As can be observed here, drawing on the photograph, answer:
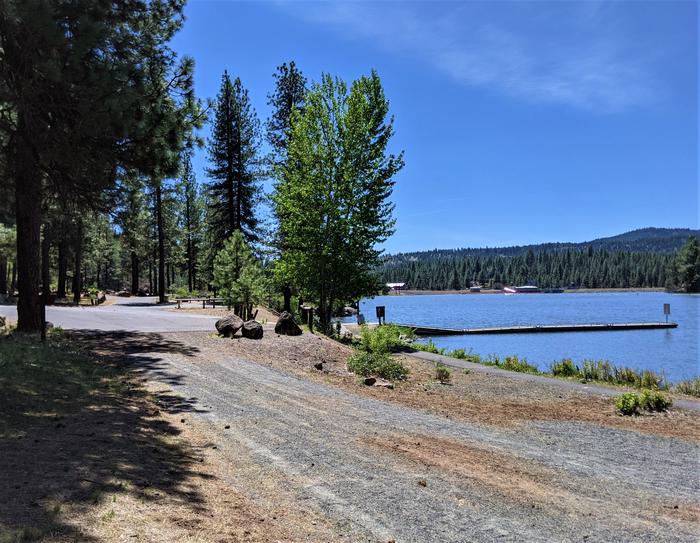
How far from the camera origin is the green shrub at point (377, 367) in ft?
43.8

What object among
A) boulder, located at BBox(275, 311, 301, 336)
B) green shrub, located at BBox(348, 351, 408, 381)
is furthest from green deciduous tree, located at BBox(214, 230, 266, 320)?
green shrub, located at BBox(348, 351, 408, 381)

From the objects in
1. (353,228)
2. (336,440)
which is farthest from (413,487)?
(353,228)

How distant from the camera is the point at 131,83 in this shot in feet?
32.7

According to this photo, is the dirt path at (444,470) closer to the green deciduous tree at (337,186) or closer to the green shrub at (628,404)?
the green shrub at (628,404)

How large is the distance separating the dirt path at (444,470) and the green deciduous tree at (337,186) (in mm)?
13064

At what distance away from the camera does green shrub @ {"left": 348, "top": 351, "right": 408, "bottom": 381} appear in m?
13.4

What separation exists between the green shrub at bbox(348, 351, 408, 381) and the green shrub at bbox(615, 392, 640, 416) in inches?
200

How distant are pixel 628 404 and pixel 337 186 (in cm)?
1491

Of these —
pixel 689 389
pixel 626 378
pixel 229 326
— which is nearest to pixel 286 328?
pixel 229 326

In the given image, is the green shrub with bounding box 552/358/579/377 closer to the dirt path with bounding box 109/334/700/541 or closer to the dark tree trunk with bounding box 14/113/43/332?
the dirt path with bounding box 109/334/700/541

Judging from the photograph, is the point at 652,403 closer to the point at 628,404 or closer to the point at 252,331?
the point at 628,404

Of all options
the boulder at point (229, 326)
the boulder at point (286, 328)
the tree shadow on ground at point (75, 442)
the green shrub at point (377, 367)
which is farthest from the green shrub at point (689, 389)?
the boulder at point (229, 326)

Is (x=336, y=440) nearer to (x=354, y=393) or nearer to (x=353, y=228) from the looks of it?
(x=354, y=393)

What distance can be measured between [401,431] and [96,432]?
13.2ft
